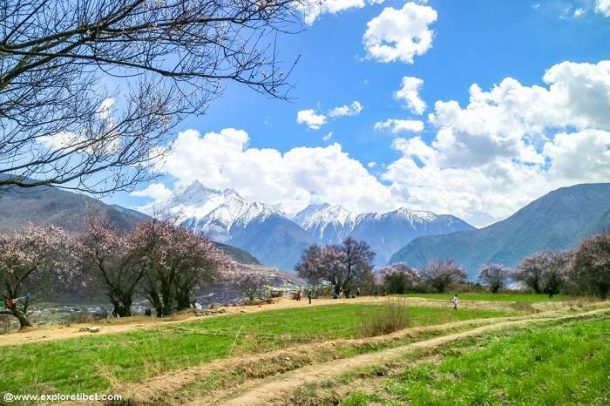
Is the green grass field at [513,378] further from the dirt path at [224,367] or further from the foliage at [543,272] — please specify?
the foliage at [543,272]

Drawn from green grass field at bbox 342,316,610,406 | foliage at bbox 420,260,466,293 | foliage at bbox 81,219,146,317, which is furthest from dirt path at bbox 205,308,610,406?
foliage at bbox 420,260,466,293

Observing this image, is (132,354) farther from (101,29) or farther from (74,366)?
(101,29)

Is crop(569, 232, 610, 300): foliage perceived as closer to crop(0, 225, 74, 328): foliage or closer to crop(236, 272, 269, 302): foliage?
crop(236, 272, 269, 302): foliage

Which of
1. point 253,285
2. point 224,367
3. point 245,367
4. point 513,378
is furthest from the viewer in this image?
point 253,285

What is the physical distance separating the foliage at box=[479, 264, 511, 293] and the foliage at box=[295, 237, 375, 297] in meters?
22.2

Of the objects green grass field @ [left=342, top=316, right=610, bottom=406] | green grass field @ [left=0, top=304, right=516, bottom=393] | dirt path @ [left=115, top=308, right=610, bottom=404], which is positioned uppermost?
dirt path @ [left=115, top=308, right=610, bottom=404]

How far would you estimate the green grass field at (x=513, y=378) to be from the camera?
349 inches

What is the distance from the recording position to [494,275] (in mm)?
92062

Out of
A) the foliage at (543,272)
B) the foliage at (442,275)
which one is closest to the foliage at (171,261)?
the foliage at (442,275)

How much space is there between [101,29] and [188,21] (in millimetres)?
992

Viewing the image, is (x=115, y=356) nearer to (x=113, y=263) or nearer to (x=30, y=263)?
(x=30, y=263)

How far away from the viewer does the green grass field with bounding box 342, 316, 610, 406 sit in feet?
29.1

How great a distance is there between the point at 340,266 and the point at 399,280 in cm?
1103

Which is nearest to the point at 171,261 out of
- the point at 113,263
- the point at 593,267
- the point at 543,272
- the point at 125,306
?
the point at 113,263
